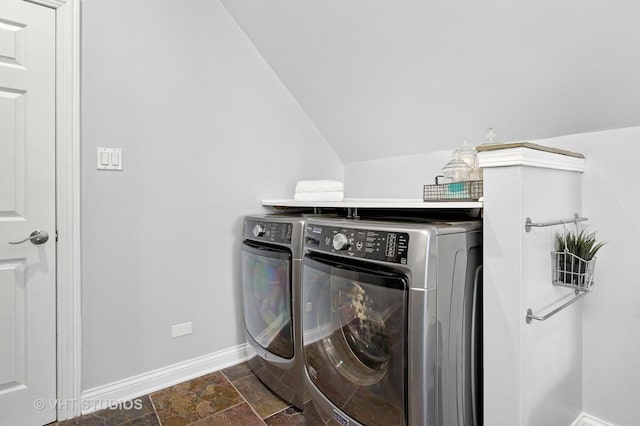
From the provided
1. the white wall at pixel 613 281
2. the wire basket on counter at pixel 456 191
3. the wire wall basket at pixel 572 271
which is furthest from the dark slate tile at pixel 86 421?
the white wall at pixel 613 281

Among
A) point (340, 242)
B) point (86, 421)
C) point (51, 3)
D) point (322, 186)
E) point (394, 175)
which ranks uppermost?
point (51, 3)

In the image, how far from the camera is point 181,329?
6.43ft

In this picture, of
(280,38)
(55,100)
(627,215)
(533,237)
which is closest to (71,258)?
(55,100)

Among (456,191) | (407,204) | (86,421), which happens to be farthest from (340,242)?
(86,421)

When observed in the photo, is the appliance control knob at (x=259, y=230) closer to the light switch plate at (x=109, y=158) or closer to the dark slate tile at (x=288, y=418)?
the light switch plate at (x=109, y=158)

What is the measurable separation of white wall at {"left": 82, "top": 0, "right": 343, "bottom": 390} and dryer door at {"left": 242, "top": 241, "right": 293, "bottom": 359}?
252mm

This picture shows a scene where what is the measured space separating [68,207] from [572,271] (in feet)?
7.32

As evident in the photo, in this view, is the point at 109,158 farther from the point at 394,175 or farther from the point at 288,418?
the point at 394,175

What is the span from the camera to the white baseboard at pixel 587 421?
1.46 meters

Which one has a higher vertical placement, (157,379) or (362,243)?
(362,243)

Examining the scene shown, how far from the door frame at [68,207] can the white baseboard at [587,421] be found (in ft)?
7.65

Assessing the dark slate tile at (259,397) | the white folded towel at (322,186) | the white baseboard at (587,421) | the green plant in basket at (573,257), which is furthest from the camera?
the white folded towel at (322,186)

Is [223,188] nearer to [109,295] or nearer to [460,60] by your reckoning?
[109,295]

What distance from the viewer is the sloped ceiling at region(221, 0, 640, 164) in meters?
1.25
